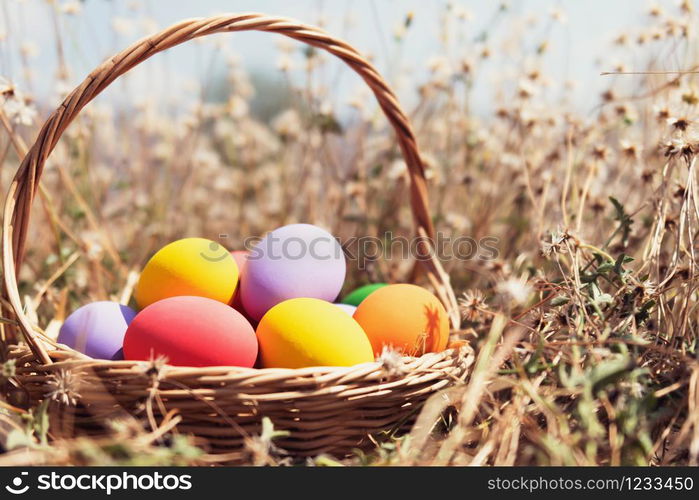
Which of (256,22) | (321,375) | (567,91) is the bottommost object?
(321,375)

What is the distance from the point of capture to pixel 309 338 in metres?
1.06

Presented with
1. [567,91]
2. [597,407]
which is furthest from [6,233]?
[567,91]

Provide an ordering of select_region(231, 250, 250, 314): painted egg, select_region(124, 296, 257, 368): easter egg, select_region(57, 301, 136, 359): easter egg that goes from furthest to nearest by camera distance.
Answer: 1. select_region(231, 250, 250, 314): painted egg
2. select_region(57, 301, 136, 359): easter egg
3. select_region(124, 296, 257, 368): easter egg

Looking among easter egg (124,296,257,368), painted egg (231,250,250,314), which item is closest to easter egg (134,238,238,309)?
painted egg (231,250,250,314)

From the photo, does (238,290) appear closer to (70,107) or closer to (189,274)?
(189,274)

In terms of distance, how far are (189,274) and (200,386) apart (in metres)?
0.33

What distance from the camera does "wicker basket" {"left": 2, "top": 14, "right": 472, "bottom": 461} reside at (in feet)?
3.05

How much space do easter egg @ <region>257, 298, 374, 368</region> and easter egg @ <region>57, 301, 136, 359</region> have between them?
0.27 meters

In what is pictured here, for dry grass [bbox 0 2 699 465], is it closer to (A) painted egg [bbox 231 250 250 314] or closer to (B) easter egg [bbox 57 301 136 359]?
(B) easter egg [bbox 57 301 136 359]

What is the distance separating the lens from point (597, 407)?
39.6 inches

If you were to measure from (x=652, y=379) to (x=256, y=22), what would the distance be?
3.02 ft

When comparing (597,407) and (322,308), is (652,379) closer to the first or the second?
(597,407)

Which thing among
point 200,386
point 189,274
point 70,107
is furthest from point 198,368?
point 70,107

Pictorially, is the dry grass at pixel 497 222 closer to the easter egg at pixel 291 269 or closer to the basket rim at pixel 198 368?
the basket rim at pixel 198 368
